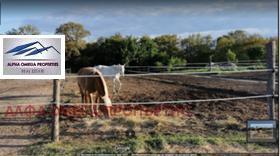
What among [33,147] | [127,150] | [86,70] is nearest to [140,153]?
[127,150]

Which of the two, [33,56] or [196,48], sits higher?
[196,48]

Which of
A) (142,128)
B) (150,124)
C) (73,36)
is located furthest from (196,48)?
(142,128)

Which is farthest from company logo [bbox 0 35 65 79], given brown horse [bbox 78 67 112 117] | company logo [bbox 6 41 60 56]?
brown horse [bbox 78 67 112 117]

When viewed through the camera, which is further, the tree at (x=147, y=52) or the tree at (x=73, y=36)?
the tree at (x=147, y=52)

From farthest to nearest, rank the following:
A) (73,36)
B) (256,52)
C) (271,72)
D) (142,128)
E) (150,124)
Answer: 1. (256,52)
2. (73,36)
3. (150,124)
4. (142,128)
5. (271,72)

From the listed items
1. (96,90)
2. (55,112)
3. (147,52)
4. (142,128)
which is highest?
(147,52)

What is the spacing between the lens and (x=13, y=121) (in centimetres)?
584

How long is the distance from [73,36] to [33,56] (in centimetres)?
1458

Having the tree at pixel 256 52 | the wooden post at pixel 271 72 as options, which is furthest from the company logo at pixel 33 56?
the tree at pixel 256 52

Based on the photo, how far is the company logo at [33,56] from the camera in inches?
187

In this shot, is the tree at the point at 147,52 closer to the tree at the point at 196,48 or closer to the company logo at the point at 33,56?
the tree at the point at 196,48

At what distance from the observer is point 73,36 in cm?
1912

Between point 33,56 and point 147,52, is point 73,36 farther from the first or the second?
point 33,56

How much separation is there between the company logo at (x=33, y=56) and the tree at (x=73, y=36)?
41.2 ft
